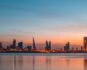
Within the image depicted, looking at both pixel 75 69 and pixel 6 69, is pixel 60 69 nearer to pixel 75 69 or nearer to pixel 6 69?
pixel 75 69

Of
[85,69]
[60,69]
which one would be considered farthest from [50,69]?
[85,69]

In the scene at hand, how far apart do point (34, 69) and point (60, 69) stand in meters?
4.09

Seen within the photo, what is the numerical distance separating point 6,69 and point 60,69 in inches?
332

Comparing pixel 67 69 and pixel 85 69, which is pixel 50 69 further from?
pixel 85 69

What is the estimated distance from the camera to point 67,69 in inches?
1620

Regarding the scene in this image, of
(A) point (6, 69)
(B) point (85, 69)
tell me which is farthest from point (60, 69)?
(A) point (6, 69)

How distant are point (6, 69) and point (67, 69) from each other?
9.48 meters

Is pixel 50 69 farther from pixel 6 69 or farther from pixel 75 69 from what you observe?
pixel 6 69

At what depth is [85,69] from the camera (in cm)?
4125

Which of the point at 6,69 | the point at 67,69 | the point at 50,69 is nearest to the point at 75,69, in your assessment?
the point at 67,69

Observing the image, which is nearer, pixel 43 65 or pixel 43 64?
pixel 43 65

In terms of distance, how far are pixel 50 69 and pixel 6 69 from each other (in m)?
6.93

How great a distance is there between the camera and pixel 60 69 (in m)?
41.5

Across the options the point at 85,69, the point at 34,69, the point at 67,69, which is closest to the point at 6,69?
the point at 34,69
